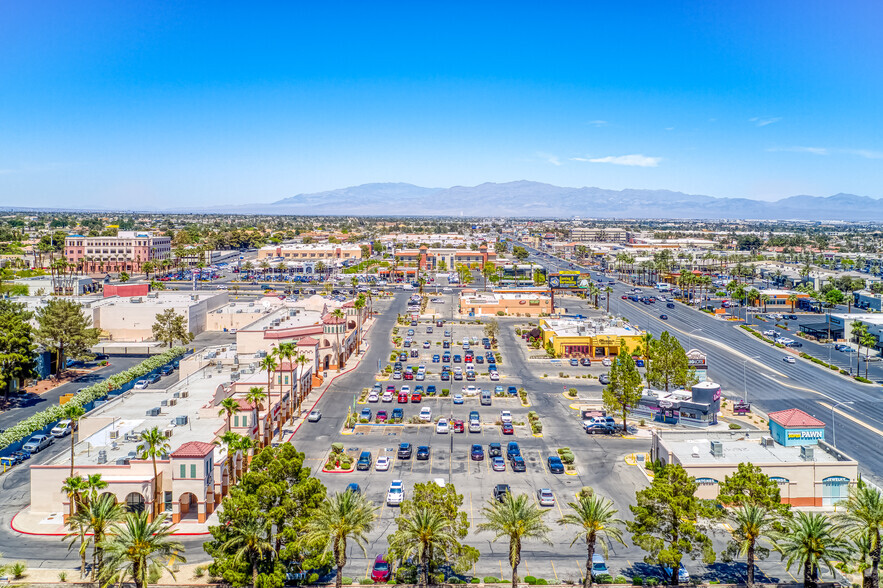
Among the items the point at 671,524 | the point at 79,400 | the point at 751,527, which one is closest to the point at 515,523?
the point at 671,524

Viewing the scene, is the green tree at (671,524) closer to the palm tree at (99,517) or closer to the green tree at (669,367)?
the palm tree at (99,517)

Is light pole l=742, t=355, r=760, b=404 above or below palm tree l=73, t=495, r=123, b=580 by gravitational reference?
below

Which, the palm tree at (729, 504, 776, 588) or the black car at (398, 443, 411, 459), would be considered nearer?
the palm tree at (729, 504, 776, 588)

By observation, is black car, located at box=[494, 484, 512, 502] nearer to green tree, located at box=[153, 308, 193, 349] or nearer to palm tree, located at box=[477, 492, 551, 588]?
palm tree, located at box=[477, 492, 551, 588]

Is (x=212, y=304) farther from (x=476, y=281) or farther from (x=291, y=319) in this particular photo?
(x=476, y=281)

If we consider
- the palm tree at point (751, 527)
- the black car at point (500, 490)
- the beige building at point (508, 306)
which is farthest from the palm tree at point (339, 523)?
the beige building at point (508, 306)

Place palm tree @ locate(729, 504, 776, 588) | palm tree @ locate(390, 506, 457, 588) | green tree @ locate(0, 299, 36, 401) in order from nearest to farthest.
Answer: palm tree @ locate(390, 506, 457, 588) → palm tree @ locate(729, 504, 776, 588) → green tree @ locate(0, 299, 36, 401)

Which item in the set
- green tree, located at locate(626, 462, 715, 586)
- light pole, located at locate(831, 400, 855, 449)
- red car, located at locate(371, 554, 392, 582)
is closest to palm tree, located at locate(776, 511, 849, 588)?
green tree, located at locate(626, 462, 715, 586)

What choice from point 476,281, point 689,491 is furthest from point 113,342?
point 476,281
